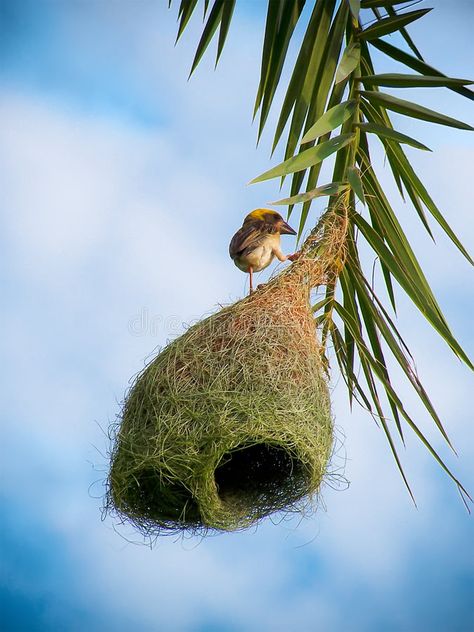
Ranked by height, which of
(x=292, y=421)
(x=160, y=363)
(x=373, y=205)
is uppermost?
(x=373, y=205)

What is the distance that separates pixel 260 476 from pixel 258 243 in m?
0.83

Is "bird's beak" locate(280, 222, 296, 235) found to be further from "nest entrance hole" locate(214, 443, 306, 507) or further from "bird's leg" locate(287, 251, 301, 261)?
"nest entrance hole" locate(214, 443, 306, 507)

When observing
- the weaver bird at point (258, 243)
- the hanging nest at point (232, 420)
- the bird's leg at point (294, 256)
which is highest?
the weaver bird at point (258, 243)

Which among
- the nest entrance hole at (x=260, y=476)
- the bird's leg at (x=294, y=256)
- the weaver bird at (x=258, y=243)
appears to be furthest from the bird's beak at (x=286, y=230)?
the nest entrance hole at (x=260, y=476)

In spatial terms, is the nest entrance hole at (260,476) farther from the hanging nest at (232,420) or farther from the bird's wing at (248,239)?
the bird's wing at (248,239)

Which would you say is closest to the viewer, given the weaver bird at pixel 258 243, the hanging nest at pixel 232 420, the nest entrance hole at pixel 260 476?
the hanging nest at pixel 232 420

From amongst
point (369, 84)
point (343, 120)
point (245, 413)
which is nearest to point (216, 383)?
point (245, 413)

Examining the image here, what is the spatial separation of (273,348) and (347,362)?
1.92 feet

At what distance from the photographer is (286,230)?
4609 mm

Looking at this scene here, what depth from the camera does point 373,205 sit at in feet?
14.4

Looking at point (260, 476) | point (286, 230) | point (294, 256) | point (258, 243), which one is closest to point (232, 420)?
point (260, 476)

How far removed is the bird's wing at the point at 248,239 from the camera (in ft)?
14.9

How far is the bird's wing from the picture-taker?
14.9 feet

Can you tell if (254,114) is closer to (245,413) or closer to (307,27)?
(307,27)
